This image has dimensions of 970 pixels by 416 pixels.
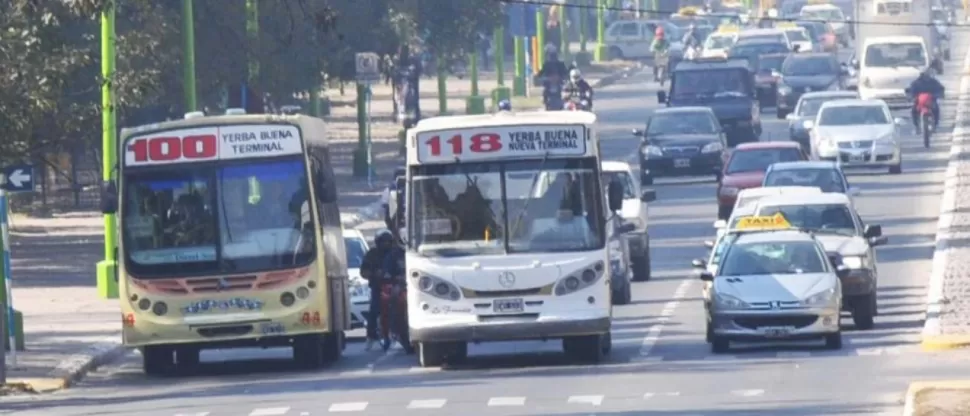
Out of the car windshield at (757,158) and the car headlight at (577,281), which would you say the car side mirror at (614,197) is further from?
the car windshield at (757,158)

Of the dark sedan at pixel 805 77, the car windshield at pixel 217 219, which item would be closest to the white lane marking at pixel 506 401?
the car windshield at pixel 217 219

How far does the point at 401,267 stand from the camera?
2673 cm

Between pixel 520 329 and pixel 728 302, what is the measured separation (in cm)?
271

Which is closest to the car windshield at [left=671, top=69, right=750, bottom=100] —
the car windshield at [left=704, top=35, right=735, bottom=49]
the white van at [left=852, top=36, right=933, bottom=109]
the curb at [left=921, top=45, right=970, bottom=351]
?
the curb at [left=921, top=45, right=970, bottom=351]

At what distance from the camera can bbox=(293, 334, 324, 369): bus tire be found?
25.5 meters

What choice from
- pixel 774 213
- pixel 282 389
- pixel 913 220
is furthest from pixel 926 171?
pixel 282 389

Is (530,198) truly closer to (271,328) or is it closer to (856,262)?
(271,328)

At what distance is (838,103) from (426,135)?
2642 cm

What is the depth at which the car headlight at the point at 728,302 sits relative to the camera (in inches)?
993

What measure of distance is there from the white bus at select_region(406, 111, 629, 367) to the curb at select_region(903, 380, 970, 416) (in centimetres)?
441

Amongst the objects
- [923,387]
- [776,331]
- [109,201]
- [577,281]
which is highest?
[109,201]

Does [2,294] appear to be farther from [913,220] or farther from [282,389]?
[913,220]

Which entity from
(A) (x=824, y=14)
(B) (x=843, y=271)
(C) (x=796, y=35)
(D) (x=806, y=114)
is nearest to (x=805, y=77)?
(D) (x=806, y=114)

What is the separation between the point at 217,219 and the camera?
81.8 feet
